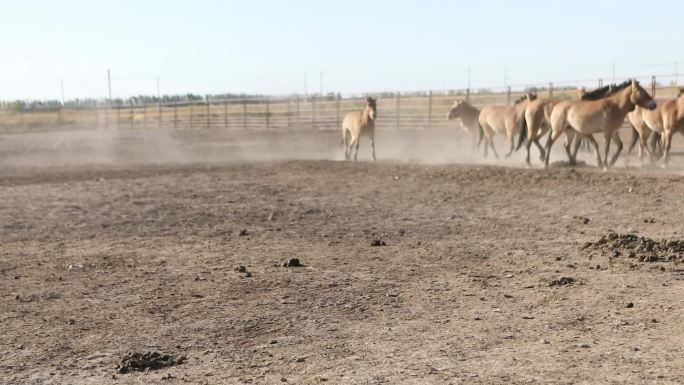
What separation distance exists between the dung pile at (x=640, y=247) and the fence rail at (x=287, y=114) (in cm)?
1741

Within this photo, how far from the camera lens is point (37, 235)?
11406 mm

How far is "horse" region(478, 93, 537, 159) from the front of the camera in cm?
2262

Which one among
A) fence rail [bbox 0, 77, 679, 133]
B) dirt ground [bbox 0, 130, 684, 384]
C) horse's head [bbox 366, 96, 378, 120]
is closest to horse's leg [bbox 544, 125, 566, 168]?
dirt ground [bbox 0, 130, 684, 384]

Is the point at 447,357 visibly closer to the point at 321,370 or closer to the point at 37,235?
the point at 321,370

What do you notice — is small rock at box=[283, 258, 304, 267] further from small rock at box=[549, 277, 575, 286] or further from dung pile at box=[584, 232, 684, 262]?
dung pile at box=[584, 232, 684, 262]

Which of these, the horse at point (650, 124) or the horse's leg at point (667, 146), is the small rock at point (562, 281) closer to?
the horse's leg at point (667, 146)

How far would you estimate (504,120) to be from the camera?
77.0 feet

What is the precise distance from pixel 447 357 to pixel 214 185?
12611 millimetres

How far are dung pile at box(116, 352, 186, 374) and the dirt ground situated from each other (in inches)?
4.0

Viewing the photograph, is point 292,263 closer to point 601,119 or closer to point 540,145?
point 601,119

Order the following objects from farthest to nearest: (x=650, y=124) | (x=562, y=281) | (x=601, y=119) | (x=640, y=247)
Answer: (x=650, y=124) < (x=601, y=119) < (x=640, y=247) < (x=562, y=281)

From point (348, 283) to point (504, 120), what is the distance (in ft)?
53.6

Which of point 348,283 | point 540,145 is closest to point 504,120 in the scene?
point 540,145

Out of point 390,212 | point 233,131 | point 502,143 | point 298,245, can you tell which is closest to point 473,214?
point 390,212
